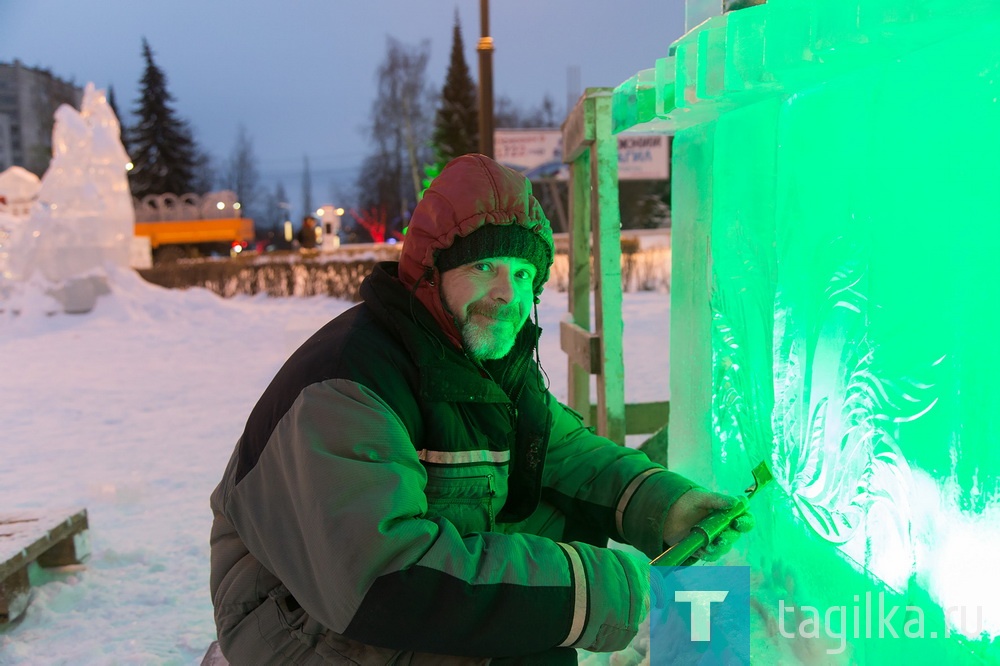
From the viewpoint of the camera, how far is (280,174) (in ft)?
400

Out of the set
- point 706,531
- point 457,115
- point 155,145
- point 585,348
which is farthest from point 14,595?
point 155,145

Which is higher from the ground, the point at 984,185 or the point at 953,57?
the point at 953,57

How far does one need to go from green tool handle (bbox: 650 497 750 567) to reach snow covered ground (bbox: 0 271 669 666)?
24.9 inches

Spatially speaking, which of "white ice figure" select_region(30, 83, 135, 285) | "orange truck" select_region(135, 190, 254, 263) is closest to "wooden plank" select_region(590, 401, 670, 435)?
"white ice figure" select_region(30, 83, 135, 285)

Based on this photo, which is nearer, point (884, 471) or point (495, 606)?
point (495, 606)

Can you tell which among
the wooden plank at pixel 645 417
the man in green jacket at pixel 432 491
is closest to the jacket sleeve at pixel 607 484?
the man in green jacket at pixel 432 491

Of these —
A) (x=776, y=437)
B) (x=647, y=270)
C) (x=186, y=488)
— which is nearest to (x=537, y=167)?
(x=647, y=270)

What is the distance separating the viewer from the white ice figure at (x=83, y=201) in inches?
495

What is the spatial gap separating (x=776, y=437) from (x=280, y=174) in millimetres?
126893

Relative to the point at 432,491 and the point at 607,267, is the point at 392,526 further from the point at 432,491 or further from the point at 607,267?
the point at 607,267

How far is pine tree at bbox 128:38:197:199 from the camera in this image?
3672 centimetres

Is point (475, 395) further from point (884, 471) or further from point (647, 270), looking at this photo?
point (647, 270)

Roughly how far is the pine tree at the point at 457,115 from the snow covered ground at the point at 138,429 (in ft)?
64.2

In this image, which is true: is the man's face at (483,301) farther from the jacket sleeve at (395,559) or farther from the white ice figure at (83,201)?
the white ice figure at (83,201)
